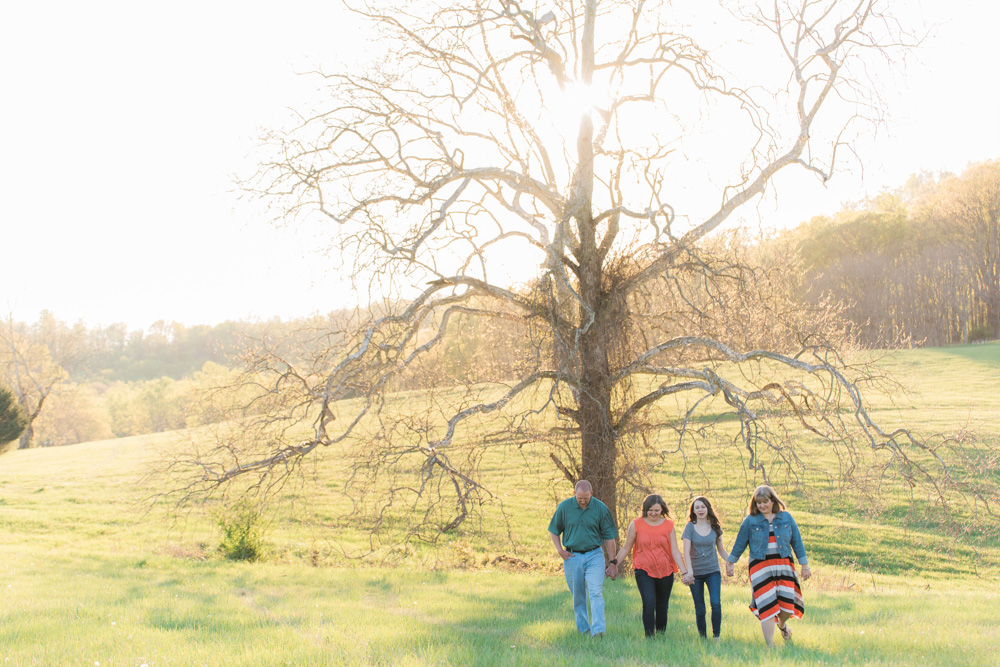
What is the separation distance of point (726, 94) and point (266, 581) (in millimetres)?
12959

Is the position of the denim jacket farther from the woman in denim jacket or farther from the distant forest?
the distant forest

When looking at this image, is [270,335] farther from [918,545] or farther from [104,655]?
[918,545]

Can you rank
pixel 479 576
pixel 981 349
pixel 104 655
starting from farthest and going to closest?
pixel 981 349 < pixel 479 576 < pixel 104 655

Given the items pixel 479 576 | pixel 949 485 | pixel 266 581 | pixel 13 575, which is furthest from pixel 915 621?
pixel 13 575

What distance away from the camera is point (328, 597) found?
10.8 meters

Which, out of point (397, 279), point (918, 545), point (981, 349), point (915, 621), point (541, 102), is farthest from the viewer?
point (981, 349)

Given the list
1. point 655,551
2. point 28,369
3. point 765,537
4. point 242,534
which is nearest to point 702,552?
point 655,551

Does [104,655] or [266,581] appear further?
[266,581]

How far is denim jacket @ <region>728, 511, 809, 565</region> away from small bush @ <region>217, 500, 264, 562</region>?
11.0 m

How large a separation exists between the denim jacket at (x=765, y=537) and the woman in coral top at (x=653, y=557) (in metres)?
0.71

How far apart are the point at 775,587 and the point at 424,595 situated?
573 centimetres

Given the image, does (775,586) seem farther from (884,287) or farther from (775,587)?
(884,287)

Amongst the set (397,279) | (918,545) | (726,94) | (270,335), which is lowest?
(918,545)

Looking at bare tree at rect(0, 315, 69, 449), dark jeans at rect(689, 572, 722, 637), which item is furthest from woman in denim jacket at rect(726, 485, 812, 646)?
bare tree at rect(0, 315, 69, 449)
